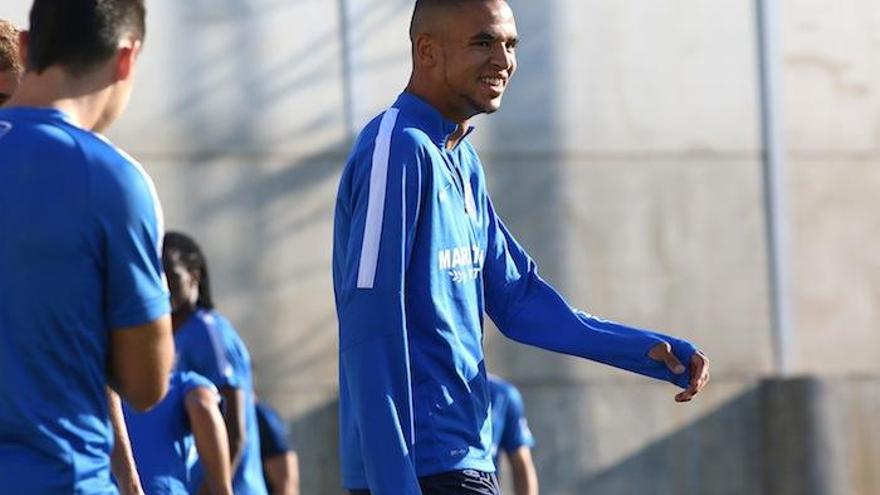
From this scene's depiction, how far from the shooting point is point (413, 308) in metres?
4.67

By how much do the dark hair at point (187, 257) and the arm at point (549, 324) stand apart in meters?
2.52

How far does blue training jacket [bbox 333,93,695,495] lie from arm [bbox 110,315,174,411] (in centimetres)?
78

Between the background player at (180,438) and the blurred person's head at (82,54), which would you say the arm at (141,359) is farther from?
the background player at (180,438)

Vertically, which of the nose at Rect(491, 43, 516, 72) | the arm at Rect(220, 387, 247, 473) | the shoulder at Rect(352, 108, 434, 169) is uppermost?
the nose at Rect(491, 43, 516, 72)

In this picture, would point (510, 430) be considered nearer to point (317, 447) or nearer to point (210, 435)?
point (317, 447)

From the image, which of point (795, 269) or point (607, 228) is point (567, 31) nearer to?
point (607, 228)

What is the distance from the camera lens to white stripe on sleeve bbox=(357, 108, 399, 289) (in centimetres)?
450

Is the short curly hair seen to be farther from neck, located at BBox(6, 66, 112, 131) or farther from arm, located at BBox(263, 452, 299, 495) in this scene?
arm, located at BBox(263, 452, 299, 495)

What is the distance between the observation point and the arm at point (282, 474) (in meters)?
9.40

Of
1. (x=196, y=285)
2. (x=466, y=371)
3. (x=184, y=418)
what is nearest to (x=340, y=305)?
(x=466, y=371)

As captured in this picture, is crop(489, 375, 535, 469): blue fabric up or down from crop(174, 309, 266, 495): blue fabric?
down

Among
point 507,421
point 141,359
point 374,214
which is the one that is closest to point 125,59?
point 141,359

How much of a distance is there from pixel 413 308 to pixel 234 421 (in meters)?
3.17

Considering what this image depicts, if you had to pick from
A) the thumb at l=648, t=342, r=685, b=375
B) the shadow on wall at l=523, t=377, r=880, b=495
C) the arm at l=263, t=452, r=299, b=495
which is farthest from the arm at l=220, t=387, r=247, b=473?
the shadow on wall at l=523, t=377, r=880, b=495
